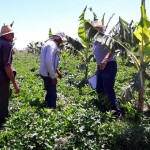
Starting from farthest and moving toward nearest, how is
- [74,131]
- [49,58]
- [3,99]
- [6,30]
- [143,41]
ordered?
1. [49,58]
2. [143,41]
3. [3,99]
4. [6,30]
5. [74,131]

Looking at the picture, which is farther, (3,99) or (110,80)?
(110,80)

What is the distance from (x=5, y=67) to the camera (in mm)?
6723

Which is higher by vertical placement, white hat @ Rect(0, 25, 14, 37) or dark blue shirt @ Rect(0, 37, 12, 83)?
white hat @ Rect(0, 25, 14, 37)

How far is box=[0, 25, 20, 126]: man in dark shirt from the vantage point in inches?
264

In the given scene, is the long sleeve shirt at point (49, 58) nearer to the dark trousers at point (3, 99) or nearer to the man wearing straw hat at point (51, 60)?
the man wearing straw hat at point (51, 60)

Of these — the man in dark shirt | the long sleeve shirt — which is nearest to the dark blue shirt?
the man in dark shirt

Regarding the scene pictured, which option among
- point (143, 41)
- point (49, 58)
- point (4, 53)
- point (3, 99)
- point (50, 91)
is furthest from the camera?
point (50, 91)

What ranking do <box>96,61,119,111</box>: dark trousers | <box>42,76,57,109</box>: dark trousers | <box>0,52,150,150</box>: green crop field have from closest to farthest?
<box>0,52,150,150</box>: green crop field, <box>42,76,57,109</box>: dark trousers, <box>96,61,119,111</box>: dark trousers

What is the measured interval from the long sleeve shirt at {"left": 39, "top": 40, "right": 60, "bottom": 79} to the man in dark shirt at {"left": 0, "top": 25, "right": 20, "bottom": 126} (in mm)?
1014

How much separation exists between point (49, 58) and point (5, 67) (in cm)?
126

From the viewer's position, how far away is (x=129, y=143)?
20.5 ft

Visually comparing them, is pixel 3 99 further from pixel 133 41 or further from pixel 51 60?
pixel 133 41

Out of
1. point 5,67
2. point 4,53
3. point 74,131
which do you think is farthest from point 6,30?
point 74,131

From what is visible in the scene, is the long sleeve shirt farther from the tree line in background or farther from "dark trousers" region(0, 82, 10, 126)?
"dark trousers" region(0, 82, 10, 126)
